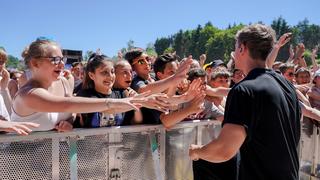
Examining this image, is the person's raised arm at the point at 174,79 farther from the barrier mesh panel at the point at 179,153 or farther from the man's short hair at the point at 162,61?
the man's short hair at the point at 162,61

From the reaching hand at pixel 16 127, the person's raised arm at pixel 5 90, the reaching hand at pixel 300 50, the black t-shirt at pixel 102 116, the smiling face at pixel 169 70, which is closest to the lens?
the reaching hand at pixel 16 127

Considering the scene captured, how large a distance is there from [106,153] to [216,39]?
11084cm

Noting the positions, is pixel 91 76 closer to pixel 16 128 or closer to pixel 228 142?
pixel 16 128

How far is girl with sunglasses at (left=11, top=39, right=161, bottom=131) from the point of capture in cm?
274

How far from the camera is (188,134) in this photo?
3.83 meters

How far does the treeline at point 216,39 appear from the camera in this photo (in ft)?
348

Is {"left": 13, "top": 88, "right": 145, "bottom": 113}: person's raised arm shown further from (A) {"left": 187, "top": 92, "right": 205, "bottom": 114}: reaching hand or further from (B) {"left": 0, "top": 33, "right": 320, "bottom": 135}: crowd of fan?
(A) {"left": 187, "top": 92, "right": 205, "bottom": 114}: reaching hand

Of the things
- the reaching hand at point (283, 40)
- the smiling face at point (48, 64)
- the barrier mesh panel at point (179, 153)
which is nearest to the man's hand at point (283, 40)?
the reaching hand at point (283, 40)

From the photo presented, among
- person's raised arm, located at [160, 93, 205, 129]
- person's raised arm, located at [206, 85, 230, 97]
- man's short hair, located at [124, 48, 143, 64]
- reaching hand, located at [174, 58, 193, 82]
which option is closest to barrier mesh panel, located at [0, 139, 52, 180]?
person's raised arm, located at [160, 93, 205, 129]

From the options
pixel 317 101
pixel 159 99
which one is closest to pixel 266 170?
pixel 159 99

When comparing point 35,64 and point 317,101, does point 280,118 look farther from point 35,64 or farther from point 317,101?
point 317,101

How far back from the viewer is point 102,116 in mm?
3322

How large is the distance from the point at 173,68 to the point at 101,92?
1188 mm

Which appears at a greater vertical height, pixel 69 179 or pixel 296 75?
pixel 296 75
